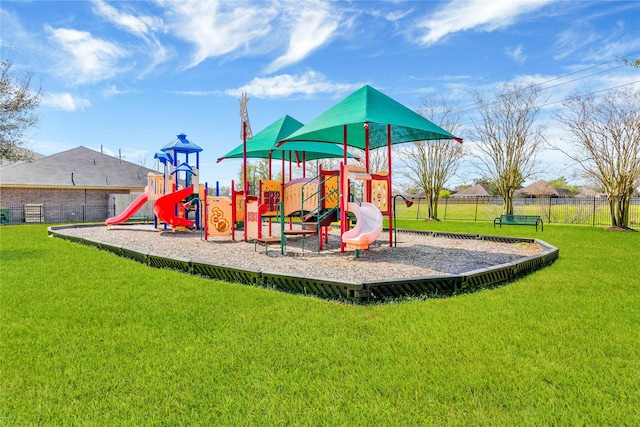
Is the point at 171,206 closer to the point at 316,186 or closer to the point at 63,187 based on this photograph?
the point at 316,186

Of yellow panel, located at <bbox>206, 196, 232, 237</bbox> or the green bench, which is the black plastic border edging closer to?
yellow panel, located at <bbox>206, 196, 232, 237</bbox>

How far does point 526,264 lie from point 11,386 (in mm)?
6793

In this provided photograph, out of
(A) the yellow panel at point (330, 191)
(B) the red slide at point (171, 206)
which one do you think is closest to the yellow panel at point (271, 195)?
(A) the yellow panel at point (330, 191)

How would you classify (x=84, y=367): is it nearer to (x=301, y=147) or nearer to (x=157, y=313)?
(x=157, y=313)

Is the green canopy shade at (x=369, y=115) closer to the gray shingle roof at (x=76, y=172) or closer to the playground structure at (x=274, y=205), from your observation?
the playground structure at (x=274, y=205)

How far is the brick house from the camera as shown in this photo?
79.0ft

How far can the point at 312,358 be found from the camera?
2932 millimetres

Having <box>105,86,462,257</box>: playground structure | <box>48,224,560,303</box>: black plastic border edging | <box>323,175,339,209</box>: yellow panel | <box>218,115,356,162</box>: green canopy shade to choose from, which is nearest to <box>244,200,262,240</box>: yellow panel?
<box>105,86,462,257</box>: playground structure

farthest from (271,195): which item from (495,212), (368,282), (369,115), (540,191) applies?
(540,191)

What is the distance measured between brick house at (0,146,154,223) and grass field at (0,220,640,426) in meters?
23.9

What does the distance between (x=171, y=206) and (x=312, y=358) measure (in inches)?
488

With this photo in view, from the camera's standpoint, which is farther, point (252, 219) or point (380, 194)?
point (252, 219)

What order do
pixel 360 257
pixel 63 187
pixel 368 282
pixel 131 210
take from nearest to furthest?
A: pixel 368 282 → pixel 360 257 → pixel 131 210 → pixel 63 187

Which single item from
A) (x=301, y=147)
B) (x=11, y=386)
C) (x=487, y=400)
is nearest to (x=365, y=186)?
(x=301, y=147)
